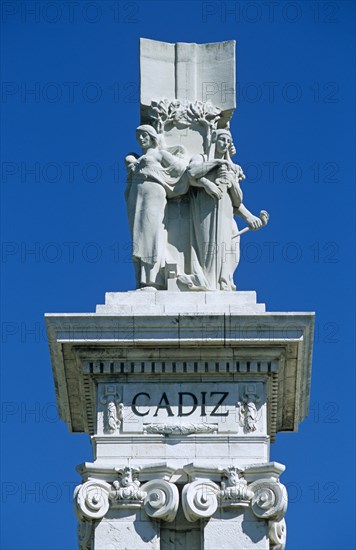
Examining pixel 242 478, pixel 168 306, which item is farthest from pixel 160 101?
pixel 242 478

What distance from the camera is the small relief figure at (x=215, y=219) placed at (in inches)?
1588

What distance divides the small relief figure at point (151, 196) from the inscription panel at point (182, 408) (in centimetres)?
238

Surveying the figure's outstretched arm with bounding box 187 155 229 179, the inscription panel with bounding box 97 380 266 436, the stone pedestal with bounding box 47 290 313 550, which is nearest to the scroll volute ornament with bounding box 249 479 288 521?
the stone pedestal with bounding box 47 290 313 550

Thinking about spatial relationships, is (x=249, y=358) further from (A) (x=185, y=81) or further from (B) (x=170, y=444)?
(A) (x=185, y=81)

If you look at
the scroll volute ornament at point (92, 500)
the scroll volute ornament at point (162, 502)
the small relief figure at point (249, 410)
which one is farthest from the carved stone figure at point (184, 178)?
the scroll volute ornament at point (92, 500)

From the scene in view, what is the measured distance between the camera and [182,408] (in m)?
38.7

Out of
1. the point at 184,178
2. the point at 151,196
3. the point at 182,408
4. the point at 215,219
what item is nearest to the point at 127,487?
the point at 182,408

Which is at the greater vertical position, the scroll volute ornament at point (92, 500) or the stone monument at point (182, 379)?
the stone monument at point (182, 379)

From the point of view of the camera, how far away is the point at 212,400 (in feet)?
127

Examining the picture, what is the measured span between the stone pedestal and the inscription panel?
0.02m

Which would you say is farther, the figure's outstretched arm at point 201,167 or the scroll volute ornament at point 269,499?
the figure's outstretched arm at point 201,167

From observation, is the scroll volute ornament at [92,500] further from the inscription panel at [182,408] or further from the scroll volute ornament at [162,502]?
the inscription panel at [182,408]

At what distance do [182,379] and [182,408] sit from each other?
1.82ft

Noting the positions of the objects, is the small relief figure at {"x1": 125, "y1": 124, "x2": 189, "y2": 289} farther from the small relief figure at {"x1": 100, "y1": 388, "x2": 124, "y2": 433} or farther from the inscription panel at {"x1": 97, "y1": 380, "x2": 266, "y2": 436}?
the small relief figure at {"x1": 100, "y1": 388, "x2": 124, "y2": 433}
